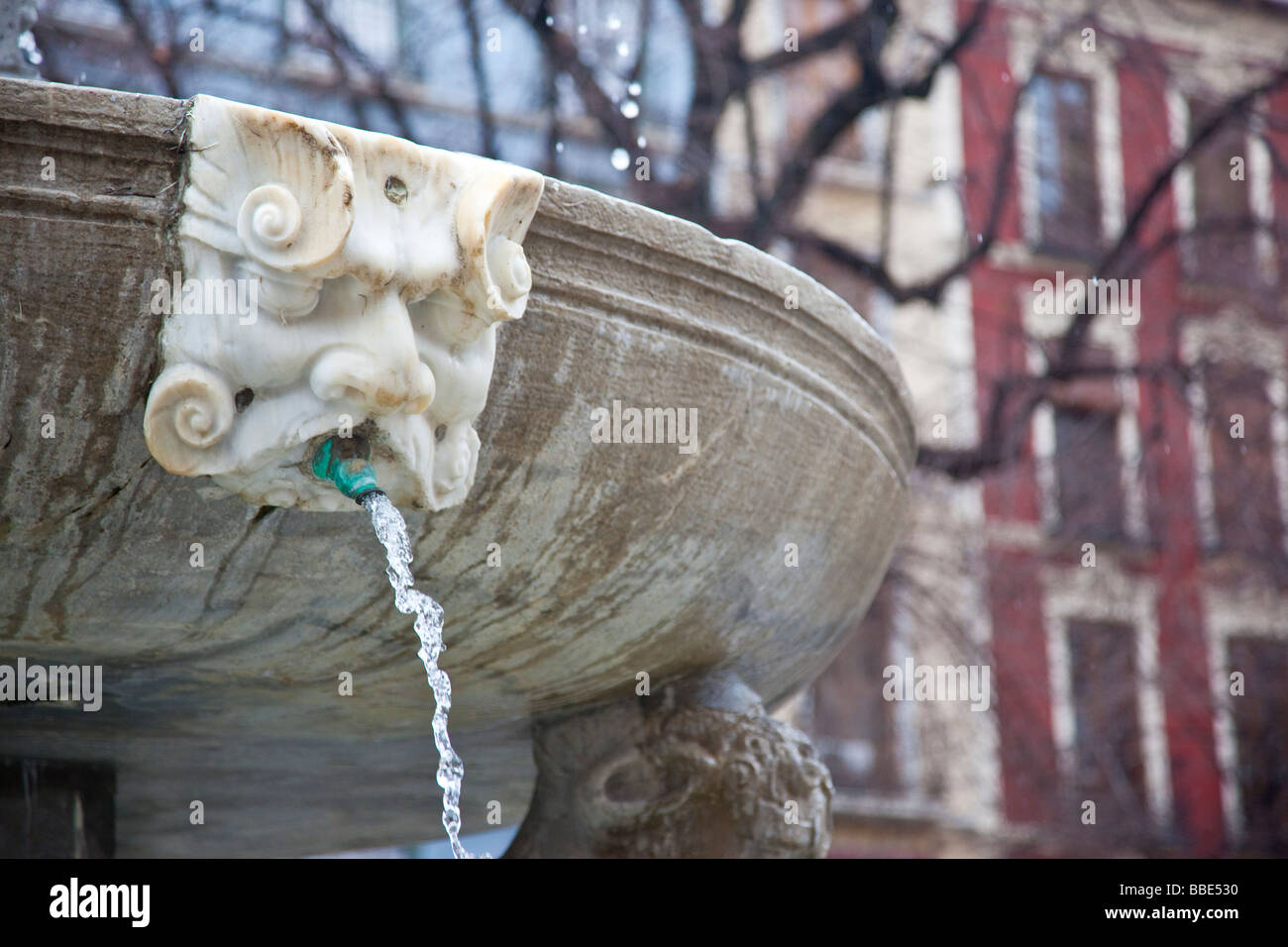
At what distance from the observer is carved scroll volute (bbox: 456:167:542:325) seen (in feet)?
5.92

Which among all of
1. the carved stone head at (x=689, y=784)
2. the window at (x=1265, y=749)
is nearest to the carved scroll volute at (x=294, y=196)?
the carved stone head at (x=689, y=784)

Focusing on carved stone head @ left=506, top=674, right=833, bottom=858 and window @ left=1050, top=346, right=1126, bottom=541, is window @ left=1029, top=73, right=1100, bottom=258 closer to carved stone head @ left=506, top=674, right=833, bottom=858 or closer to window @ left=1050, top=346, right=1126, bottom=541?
window @ left=1050, top=346, right=1126, bottom=541

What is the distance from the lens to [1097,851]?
1120 centimetres

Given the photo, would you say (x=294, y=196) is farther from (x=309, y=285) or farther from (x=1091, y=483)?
(x=1091, y=483)

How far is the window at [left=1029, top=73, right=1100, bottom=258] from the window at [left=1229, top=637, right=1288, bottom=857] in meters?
3.26

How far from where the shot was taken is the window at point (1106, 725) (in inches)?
419

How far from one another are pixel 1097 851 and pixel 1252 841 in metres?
1.42

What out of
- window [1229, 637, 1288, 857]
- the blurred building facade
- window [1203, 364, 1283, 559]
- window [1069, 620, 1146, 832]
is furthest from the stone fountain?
window [1229, 637, 1288, 857]

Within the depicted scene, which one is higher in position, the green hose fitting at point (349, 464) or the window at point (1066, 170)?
the window at point (1066, 170)

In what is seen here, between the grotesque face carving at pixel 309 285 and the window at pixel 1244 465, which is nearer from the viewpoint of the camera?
the grotesque face carving at pixel 309 285

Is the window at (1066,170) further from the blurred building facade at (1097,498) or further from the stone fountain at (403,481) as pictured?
the stone fountain at (403,481)

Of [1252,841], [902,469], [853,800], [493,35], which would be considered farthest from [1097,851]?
[902,469]

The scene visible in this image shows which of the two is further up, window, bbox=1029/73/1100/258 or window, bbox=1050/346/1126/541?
window, bbox=1029/73/1100/258

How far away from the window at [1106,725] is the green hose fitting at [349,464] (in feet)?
28.2
